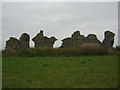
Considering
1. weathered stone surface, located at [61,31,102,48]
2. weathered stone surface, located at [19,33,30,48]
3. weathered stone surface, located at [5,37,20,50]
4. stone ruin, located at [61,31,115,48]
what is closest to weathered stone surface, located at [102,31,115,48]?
stone ruin, located at [61,31,115,48]

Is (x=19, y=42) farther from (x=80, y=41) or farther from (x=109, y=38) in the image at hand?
(x=109, y=38)

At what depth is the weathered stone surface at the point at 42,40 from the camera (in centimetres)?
4144

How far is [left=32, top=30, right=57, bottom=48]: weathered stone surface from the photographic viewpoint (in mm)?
41438

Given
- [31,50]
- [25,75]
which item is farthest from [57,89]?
[31,50]

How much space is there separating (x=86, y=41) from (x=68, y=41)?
3597mm

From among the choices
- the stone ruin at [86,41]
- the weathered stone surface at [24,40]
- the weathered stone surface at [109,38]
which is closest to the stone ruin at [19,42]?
the weathered stone surface at [24,40]

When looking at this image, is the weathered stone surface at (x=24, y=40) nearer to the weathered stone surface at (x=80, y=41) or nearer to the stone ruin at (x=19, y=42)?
the stone ruin at (x=19, y=42)

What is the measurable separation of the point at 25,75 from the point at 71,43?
3080 centimetres

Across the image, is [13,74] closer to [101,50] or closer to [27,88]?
[27,88]

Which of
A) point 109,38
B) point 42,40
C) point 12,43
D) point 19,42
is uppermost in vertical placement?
point 109,38

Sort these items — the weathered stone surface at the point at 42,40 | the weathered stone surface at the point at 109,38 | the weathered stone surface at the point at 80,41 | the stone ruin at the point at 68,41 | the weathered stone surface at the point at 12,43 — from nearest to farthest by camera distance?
the weathered stone surface at the point at 12,43 < the stone ruin at the point at 68,41 < the weathered stone surface at the point at 109,38 < the weathered stone surface at the point at 42,40 < the weathered stone surface at the point at 80,41

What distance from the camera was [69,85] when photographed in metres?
9.13

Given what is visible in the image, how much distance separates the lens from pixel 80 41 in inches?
1672

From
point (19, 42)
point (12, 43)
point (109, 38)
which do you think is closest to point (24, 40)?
point (19, 42)
